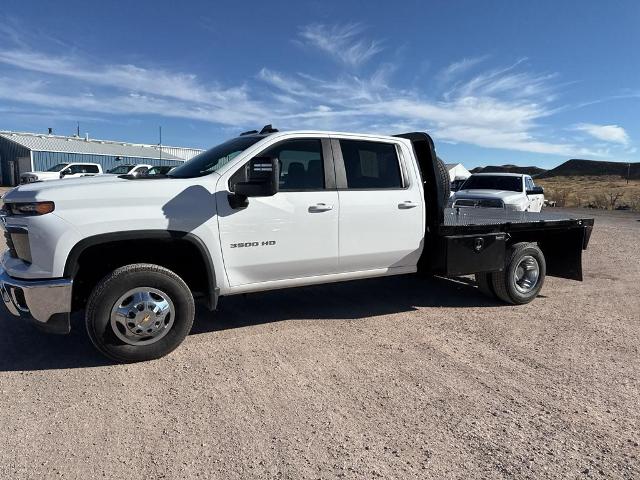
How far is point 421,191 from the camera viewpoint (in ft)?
17.8

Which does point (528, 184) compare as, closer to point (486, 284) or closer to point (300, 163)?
point (486, 284)

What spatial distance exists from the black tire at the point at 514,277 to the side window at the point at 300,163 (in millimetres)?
2720

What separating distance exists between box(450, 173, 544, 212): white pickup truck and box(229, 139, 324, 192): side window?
862cm

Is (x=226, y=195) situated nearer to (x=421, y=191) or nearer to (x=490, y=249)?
(x=421, y=191)

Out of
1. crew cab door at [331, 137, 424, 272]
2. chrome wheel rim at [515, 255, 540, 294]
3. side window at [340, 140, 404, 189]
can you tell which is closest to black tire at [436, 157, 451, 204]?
crew cab door at [331, 137, 424, 272]

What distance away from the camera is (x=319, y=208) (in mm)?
4703

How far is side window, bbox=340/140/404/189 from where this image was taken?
5.04 meters

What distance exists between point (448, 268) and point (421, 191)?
89 centimetres

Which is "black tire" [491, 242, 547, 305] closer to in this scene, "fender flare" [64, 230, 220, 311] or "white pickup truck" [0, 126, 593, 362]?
"white pickup truck" [0, 126, 593, 362]

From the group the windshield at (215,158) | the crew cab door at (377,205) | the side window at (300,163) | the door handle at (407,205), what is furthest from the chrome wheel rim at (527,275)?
the windshield at (215,158)

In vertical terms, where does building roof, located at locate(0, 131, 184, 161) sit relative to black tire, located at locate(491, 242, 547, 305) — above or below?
above

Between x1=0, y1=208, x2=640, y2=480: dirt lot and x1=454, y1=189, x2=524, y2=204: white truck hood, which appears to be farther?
x1=454, y1=189, x2=524, y2=204: white truck hood

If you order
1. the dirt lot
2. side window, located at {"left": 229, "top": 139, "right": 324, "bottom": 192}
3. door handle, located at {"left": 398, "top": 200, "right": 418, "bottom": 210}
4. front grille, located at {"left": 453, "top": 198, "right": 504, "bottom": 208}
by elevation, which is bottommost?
the dirt lot

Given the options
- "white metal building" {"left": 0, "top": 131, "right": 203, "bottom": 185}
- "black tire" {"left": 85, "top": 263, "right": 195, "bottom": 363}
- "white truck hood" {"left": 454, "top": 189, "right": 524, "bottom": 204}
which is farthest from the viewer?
"white metal building" {"left": 0, "top": 131, "right": 203, "bottom": 185}
